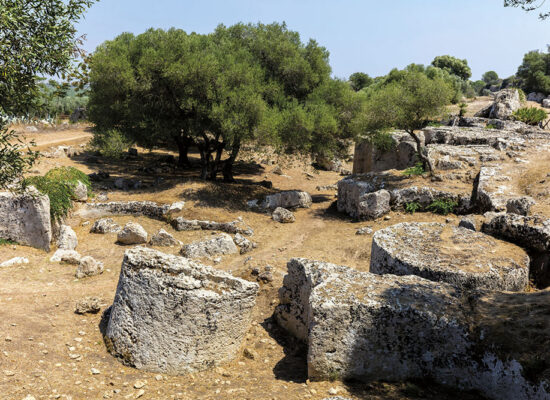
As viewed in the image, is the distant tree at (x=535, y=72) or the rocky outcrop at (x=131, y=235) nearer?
the rocky outcrop at (x=131, y=235)

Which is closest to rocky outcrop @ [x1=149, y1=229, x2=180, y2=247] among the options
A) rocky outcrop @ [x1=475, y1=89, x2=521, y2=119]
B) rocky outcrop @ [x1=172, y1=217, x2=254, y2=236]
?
rocky outcrop @ [x1=172, y1=217, x2=254, y2=236]

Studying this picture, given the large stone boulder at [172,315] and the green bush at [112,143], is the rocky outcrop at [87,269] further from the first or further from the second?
the green bush at [112,143]

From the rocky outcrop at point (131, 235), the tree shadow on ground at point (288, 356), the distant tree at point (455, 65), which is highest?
the distant tree at point (455, 65)

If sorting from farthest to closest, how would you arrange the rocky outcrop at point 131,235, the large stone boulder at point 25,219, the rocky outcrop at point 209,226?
the rocky outcrop at point 209,226 → the rocky outcrop at point 131,235 → the large stone boulder at point 25,219

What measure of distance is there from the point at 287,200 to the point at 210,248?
6.29m

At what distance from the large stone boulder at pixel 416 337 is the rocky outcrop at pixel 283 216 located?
35.0ft

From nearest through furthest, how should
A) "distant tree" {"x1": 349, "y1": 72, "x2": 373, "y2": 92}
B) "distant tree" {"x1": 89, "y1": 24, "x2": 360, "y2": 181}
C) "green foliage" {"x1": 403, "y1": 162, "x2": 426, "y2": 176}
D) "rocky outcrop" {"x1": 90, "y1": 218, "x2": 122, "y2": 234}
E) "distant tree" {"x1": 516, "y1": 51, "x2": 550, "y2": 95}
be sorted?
"rocky outcrop" {"x1": 90, "y1": 218, "x2": 122, "y2": 234} → "green foliage" {"x1": 403, "y1": 162, "x2": 426, "y2": 176} → "distant tree" {"x1": 89, "y1": 24, "x2": 360, "y2": 181} → "distant tree" {"x1": 516, "y1": 51, "x2": 550, "y2": 95} → "distant tree" {"x1": 349, "y1": 72, "x2": 373, "y2": 92}

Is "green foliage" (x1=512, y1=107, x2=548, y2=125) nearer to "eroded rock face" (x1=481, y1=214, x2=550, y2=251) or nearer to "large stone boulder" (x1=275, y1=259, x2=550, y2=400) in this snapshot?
"eroded rock face" (x1=481, y1=214, x2=550, y2=251)

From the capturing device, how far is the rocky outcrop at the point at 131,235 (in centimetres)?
1348

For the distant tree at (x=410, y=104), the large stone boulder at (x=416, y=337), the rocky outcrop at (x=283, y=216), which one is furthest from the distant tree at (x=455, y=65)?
the large stone boulder at (x=416, y=337)

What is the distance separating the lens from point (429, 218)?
49.2 ft

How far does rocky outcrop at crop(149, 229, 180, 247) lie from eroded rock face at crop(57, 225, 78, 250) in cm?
231

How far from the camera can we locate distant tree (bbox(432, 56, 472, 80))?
70875 millimetres

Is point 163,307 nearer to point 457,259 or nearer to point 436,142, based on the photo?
point 457,259
